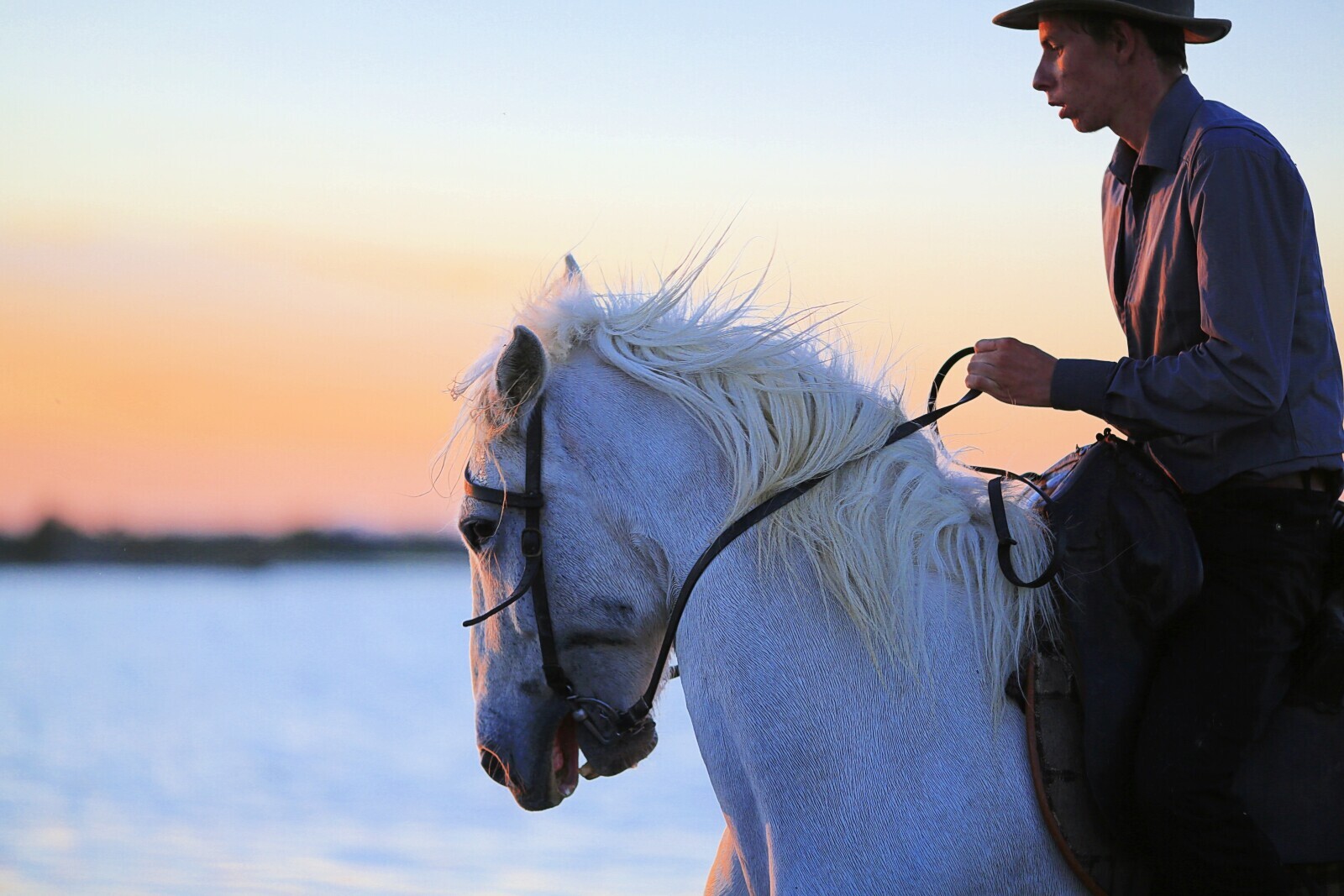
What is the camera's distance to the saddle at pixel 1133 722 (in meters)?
2.36

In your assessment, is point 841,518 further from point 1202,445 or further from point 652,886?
point 652,886

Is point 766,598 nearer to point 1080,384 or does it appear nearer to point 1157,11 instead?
point 1080,384

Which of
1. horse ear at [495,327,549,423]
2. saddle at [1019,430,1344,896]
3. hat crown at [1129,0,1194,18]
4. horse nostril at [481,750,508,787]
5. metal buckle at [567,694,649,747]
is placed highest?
hat crown at [1129,0,1194,18]

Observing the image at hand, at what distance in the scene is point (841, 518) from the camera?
2.53m

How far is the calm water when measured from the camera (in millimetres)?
8633

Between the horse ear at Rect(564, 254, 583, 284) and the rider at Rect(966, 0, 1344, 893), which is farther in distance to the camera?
the horse ear at Rect(564, 254, 583, 284)

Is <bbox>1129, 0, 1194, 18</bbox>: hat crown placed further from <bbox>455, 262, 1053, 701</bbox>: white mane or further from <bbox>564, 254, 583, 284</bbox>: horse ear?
<bbox>564, 254, 583, 284</bbox>: horse ear

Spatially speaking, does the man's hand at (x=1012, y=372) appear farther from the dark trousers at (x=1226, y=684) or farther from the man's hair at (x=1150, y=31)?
the man's hair at (x=1150, y=31)

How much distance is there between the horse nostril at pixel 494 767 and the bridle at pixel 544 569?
24 centimetres

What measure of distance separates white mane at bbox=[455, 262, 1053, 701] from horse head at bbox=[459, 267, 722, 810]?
0.22ft

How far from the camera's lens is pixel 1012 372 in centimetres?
260

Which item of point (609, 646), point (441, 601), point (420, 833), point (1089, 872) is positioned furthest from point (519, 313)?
point (441, 601)

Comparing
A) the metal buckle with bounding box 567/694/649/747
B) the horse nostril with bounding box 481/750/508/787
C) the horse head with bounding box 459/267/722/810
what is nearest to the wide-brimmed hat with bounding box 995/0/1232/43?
the horse head with bounding box 459/267/722/810

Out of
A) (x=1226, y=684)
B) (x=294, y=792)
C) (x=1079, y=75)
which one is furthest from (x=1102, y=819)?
(x=294, y=792)
